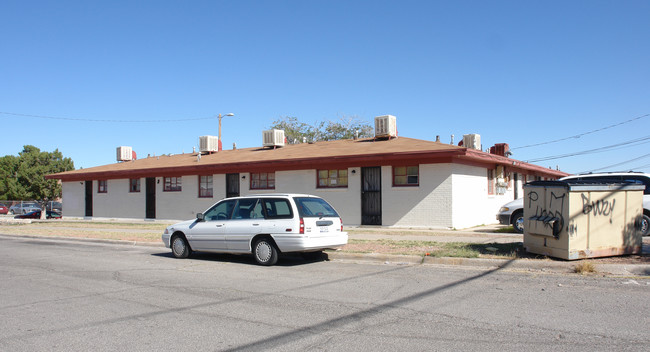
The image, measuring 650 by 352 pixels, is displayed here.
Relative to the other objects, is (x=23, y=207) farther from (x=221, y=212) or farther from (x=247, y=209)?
(x=247, y=209)

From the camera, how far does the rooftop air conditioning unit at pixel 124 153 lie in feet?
113

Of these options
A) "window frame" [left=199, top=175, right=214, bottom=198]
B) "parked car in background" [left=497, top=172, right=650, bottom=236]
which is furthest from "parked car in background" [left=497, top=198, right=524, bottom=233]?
"window frame" [left=199, top=175, right=214, bottom=198]

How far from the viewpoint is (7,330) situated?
5738 mm

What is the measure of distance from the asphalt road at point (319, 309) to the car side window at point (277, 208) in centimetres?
109

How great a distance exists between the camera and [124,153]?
34469mm

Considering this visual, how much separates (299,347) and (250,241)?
19.4ft

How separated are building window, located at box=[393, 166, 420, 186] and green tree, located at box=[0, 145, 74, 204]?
52.9 m

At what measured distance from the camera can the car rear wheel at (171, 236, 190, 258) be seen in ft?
39.6

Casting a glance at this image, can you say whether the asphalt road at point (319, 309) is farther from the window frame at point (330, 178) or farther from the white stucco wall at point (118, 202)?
the white stucco wall at point (118, 202)

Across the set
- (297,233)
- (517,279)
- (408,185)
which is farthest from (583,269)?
(408,185)

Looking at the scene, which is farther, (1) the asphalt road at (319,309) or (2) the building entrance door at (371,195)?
(2) the building entrance door at (371,195)

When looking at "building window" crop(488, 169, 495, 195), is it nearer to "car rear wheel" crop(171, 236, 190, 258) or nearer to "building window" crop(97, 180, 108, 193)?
"car rear wheel" crop(171, 236, 190, 258)

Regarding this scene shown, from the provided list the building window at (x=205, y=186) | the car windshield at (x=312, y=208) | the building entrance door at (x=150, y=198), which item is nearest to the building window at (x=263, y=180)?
the building window at (x=205, y=186)

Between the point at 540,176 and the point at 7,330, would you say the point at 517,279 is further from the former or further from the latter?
the point at 540,176
